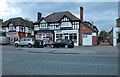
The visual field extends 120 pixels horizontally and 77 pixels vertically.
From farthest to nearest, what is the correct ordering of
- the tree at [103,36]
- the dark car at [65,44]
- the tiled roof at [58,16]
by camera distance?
the tree at [103,36] < the tiled roof at [58,16] < the dark car at [65,44]

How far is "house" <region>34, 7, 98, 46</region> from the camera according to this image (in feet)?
159

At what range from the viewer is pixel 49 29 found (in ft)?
171

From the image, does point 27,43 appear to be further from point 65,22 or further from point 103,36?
point 103,36

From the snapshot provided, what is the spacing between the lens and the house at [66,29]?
159 ft

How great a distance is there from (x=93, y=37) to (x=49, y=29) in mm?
11039

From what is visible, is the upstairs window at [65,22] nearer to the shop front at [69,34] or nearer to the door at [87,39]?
the shop front at [69,34]

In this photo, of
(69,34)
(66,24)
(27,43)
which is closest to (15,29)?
(66,24)

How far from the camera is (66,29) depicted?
1951 inches

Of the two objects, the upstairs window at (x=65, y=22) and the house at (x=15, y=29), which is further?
the house at (x=15, y=29)

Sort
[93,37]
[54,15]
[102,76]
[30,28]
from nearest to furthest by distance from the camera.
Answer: [102,76]
[93,37]
[54,15]
[30,28]

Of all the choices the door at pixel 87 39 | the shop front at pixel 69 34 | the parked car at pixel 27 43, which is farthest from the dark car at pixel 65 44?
the door at pixel 87 39

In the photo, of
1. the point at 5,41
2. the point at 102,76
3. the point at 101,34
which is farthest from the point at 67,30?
the point at 101,34

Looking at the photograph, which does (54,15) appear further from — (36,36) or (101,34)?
(101,34)

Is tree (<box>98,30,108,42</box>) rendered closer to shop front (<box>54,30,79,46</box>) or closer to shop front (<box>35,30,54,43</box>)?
shop front (<box>35,30,54,43</box>)
